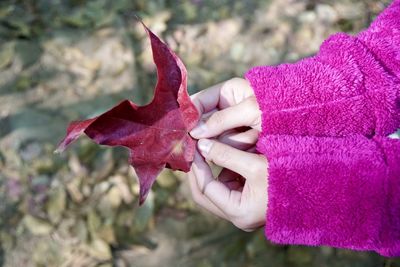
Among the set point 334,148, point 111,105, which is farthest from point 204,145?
point 111,105

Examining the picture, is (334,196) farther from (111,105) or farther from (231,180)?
(111,105)

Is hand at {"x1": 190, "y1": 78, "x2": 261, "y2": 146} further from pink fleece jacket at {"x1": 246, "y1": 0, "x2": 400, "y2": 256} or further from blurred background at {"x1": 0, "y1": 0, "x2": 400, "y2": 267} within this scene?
blurred background at {"x1": 0, "y1": 0, "x2": 400, "y2": 267}

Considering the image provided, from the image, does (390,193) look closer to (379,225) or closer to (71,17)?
(379,225)

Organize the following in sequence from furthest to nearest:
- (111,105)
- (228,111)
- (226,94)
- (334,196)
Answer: (111,105), (226,94), (228,111), (334,196)

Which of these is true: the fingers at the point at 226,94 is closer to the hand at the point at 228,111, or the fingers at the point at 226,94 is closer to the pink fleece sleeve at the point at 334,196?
the hand at the point at 228,111

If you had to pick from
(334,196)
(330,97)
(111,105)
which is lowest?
(111,105)
